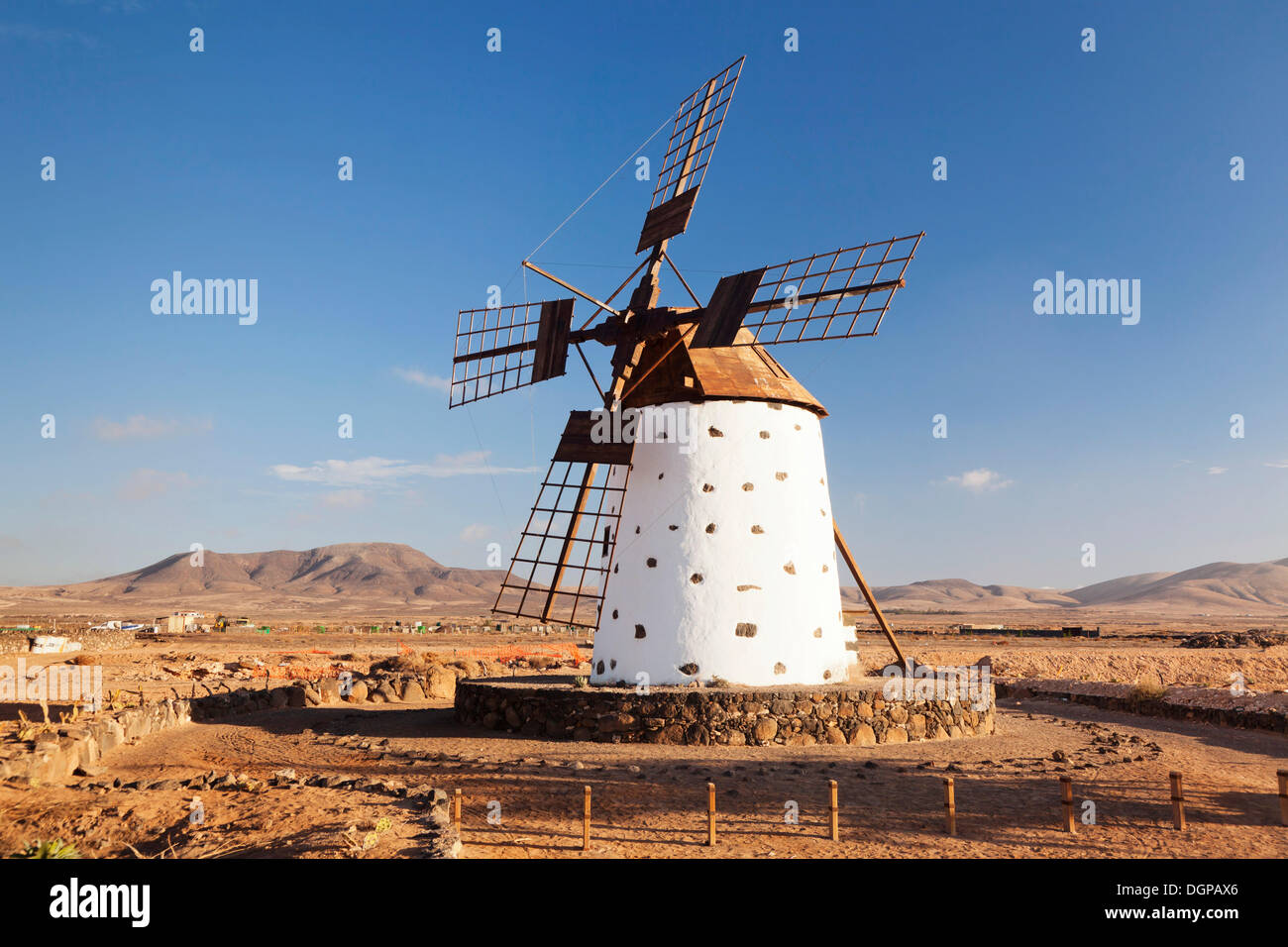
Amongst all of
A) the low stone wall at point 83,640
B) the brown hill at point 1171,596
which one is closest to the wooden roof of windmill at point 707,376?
the low stone wall at point 83,640

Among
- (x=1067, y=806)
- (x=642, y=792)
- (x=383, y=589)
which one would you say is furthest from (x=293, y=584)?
(x=1067, y=806)

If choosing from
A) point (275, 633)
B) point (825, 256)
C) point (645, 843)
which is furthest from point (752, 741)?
point (275, 633)

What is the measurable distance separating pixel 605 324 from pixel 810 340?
4.91m

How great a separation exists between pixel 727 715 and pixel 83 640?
39.1 meters

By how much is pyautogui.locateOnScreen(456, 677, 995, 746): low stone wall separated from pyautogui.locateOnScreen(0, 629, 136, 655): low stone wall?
106ft

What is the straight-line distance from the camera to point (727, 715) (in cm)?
1447

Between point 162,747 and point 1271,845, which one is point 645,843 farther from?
point 162,747

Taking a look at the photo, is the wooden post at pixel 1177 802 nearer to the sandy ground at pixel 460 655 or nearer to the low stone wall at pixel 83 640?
the sandy ground at pixel 460 655

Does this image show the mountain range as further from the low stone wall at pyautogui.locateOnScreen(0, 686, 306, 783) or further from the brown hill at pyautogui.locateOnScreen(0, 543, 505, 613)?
the low stone wall at pyautogui.locateOnScreen(0, 686, 306, 783)

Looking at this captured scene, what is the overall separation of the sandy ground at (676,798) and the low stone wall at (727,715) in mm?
405

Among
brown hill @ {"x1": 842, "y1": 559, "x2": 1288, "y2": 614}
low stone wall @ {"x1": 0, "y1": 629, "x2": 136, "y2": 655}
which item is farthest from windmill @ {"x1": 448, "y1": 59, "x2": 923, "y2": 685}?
brown hill @ {"x1": 842, "y1": 559, "x2": 1288, "y2": 614}

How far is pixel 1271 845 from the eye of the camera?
28.9 feet

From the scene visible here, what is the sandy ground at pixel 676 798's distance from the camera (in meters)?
8.63

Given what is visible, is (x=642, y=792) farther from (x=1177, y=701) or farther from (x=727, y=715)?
(x=1177, y=701)
